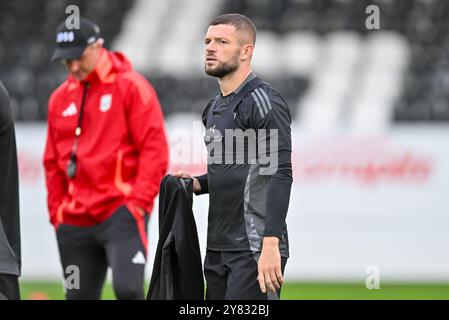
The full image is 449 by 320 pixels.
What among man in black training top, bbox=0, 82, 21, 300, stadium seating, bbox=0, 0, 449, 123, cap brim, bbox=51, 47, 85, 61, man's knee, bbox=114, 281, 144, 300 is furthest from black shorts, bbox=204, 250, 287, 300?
stadium seating, bbox=0, 0, 449, 123

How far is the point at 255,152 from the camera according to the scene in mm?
5738

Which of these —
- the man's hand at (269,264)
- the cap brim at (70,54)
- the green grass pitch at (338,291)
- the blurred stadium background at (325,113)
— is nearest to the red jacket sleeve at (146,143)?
the cap brim at (70,54)

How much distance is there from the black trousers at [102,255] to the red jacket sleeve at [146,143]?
0.16 metres

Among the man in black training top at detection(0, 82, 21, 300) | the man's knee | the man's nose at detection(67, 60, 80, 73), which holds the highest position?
the man's nose at detection(67, 60, 80, 73)

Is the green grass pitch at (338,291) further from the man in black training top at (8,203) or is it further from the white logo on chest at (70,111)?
the man in black training top at (8,203)

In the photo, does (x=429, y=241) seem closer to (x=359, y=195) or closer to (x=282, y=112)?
(x=359, y=195)

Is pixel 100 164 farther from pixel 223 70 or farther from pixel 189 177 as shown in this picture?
pixel 223 70

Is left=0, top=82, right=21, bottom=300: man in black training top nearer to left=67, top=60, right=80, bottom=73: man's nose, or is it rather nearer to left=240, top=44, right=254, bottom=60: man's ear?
left=240, top=44, right=254, bottom=60: man's ear

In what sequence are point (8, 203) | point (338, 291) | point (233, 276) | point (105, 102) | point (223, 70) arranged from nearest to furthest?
point (8, 203)
point (233, 276)
point (223, 70)
point (105, 102)
point (338, 291)

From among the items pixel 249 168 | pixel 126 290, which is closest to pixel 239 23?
pixel 249 168

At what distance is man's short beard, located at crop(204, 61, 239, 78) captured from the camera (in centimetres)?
584

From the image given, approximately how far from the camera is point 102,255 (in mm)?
7648

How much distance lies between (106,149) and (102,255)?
30.5 inches
